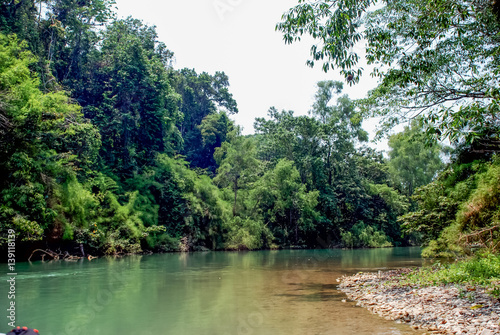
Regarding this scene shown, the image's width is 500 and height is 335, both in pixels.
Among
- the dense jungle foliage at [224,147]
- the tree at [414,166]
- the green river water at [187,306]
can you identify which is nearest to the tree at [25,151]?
the dense jungle foliage at [224,147]

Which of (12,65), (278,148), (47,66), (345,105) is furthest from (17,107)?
(345,105)

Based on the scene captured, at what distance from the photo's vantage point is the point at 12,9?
25.1m

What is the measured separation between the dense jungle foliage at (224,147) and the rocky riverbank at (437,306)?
2.83 m

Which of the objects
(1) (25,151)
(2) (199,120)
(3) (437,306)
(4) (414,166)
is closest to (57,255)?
(1) (25,151)

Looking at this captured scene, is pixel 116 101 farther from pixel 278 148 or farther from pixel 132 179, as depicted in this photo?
pixel 278 148

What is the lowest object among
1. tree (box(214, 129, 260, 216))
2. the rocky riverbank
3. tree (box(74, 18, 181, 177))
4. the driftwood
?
the driftwood

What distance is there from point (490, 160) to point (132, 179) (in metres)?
25.7

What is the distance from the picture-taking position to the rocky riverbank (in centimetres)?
554

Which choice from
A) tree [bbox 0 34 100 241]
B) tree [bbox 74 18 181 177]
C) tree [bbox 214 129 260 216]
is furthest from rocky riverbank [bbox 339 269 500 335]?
tree [bbox 214 129 260 216]

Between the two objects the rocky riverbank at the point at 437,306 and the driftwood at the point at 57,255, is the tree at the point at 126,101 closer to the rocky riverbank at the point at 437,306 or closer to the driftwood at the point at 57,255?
the driftwood at the point at 57,255

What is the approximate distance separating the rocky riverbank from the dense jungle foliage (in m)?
2.83

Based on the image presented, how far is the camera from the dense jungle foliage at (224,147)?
27.6 ft

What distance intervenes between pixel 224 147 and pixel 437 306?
121 feet

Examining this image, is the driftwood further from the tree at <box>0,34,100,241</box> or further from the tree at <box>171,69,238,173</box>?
the tree at <box>171,69,238,173</box>
